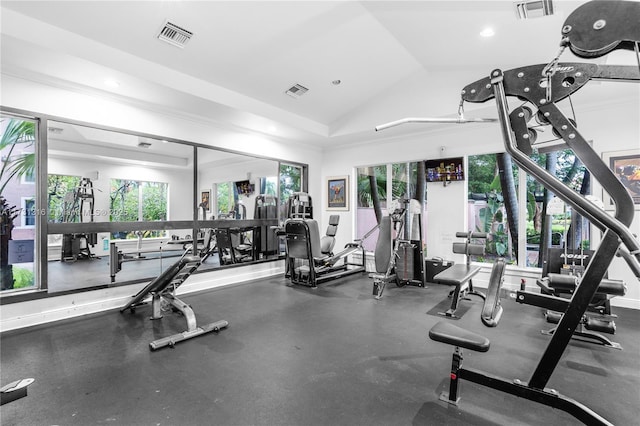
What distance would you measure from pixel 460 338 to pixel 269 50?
4029 mm

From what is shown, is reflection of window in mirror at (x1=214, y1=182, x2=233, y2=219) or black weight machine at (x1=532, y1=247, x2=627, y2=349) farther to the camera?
reflection of window in mirror at (x1=214, y1=182, x2=233, y2=219)

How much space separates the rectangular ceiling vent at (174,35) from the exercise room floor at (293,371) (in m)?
3.35

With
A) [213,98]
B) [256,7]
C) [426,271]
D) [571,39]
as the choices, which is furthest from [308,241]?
[571,39]

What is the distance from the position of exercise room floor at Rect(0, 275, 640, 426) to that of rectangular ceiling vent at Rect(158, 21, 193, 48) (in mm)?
3347

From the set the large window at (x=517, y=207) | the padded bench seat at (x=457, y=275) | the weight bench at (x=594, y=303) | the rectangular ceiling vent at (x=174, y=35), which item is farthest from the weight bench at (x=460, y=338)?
the rectangular ceiling vent at (x=174, y=35)

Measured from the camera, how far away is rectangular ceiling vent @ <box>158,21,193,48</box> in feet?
11.0

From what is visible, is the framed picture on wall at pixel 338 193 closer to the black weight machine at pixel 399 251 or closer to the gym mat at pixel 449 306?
the black weight machine at pixel 399 251

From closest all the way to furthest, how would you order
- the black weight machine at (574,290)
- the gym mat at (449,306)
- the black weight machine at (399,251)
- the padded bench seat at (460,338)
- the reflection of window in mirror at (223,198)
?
1. the padded bench seat at (460,338)
2. the black weight machine at (574,290)
3. the gym mat at (449,306)
4. the black weight machine at (399,251)
5. the reflection of window in mirror at (223,198)

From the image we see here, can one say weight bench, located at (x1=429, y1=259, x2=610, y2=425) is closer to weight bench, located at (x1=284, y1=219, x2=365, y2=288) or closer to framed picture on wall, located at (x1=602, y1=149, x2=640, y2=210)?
weight bench, located at (x1=284, y1=219, x2=365, y2=288)

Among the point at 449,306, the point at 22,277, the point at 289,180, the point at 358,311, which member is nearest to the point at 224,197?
the point at 289,180

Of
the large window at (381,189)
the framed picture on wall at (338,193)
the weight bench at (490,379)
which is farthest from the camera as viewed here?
the framed picture on wall at (338,193)

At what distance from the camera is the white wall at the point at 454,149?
427 cm

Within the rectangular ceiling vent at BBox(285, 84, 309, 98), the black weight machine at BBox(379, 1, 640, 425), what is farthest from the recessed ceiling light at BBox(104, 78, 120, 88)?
the black weight machine at BBox(379, 1, 640, 425)

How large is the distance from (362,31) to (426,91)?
1.80m
